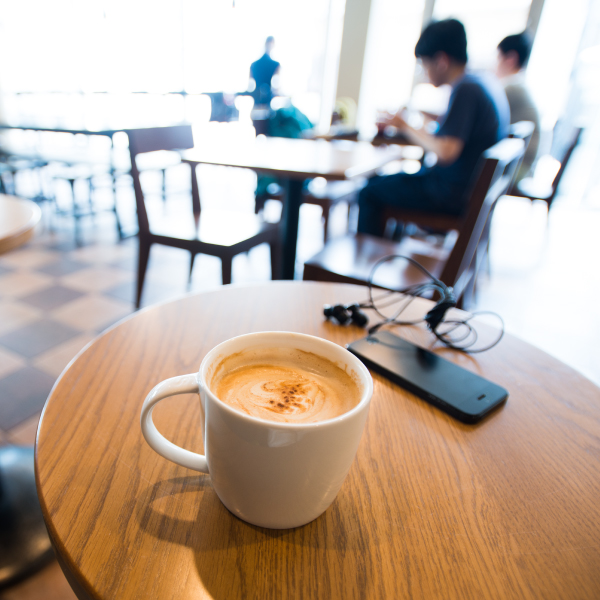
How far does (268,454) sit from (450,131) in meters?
2.02

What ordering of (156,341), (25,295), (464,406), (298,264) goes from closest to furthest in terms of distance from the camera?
1. (464,406)
2. (156,341)
3. (25,295)
4. (298,264)

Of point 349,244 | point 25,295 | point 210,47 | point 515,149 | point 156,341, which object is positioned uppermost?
point 210,47

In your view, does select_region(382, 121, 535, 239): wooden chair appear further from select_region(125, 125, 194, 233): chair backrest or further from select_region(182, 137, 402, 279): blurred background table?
select_region(125, 125, 194, 233): chair backrest

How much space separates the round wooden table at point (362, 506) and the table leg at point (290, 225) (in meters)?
1.51

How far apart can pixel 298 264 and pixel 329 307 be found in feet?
7.47

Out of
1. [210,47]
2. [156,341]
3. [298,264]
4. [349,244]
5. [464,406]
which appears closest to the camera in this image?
[464,406]

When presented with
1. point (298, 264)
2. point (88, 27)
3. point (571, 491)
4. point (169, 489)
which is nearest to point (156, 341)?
point (169, 489)

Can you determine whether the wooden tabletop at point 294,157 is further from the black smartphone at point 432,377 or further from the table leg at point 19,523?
the table leg at point 19,523

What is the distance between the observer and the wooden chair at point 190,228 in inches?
69.1

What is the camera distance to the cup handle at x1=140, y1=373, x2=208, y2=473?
1.08 feet

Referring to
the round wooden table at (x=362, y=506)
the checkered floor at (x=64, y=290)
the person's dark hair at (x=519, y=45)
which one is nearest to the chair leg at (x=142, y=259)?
the checkered floor at (x=64, y=290)

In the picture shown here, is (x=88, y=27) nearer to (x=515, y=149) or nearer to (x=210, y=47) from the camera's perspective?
(x=210, y=47)

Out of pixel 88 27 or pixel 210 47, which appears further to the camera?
pixel 210 47

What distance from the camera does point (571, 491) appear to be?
1.34 ft
